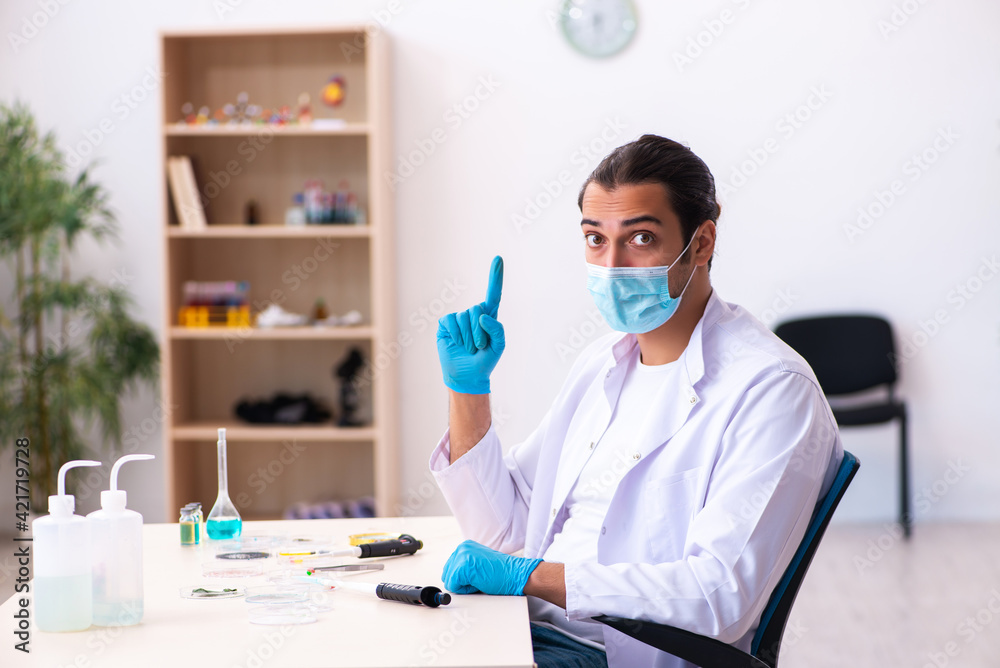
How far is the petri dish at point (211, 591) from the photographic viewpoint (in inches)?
53.1

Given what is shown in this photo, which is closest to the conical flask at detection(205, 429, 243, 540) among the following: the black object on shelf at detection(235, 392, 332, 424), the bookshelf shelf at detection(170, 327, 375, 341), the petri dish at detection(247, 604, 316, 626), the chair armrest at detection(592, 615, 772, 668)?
the petri dish at detection(247, 604, 316, 626)

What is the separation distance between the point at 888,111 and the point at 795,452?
3108 mm

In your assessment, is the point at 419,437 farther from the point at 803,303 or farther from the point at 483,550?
the point at 483,550

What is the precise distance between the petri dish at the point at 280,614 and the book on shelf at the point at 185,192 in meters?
2.72

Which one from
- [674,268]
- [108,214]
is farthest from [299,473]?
[674,268]

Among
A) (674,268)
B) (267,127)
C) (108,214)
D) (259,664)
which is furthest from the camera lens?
(108,214)

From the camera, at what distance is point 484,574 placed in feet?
4.44

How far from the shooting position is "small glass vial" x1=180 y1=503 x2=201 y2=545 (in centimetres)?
165

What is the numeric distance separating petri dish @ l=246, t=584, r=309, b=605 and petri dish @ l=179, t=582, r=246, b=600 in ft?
0.06

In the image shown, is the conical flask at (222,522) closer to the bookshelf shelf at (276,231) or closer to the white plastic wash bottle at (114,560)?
the white plastic wash bottle at (114,560)

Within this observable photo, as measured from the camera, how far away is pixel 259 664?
110cm

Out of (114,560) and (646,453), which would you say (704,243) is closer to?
(646,453)

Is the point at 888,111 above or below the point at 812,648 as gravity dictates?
above

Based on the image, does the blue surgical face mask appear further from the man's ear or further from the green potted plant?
the green potted plant
